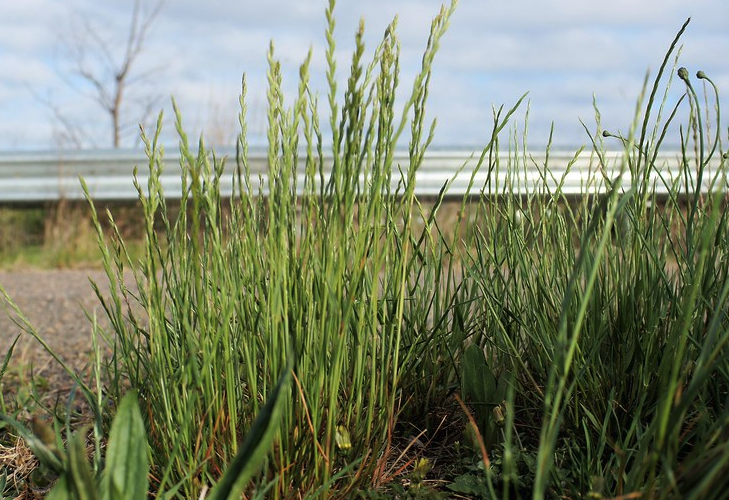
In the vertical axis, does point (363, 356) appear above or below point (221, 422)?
above

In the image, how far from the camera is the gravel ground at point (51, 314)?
2.79 m

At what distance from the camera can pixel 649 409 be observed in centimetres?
130

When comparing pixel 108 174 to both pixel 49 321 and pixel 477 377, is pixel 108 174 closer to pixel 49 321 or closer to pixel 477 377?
pixel 49 321

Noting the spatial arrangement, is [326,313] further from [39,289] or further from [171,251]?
[39,289]

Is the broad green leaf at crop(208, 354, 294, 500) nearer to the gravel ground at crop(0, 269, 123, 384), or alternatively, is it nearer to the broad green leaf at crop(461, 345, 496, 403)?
the broad green leaf at crop(461, 345, 496, 403)

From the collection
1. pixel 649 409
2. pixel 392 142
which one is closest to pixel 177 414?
pixel 392 142

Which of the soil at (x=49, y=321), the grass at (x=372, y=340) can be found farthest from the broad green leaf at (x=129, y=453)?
the soil at (x=49, y=321)

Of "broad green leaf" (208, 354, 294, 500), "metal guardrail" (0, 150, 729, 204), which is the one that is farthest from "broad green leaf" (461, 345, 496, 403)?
"metal guardrail" (0, 150, 729, 204)

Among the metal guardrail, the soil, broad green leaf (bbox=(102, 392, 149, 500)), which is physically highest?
the metal guardrail

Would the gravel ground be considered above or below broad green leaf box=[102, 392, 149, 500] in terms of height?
below

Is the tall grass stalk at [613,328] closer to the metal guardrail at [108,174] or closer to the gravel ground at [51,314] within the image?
the gravel ground at [51,314]

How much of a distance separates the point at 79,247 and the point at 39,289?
168cm

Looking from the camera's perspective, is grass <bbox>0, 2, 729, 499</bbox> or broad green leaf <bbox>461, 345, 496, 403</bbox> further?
broad green leaf <bbox>461, 345, 496, 403</bbox>

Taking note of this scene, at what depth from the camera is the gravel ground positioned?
2.79 meters
